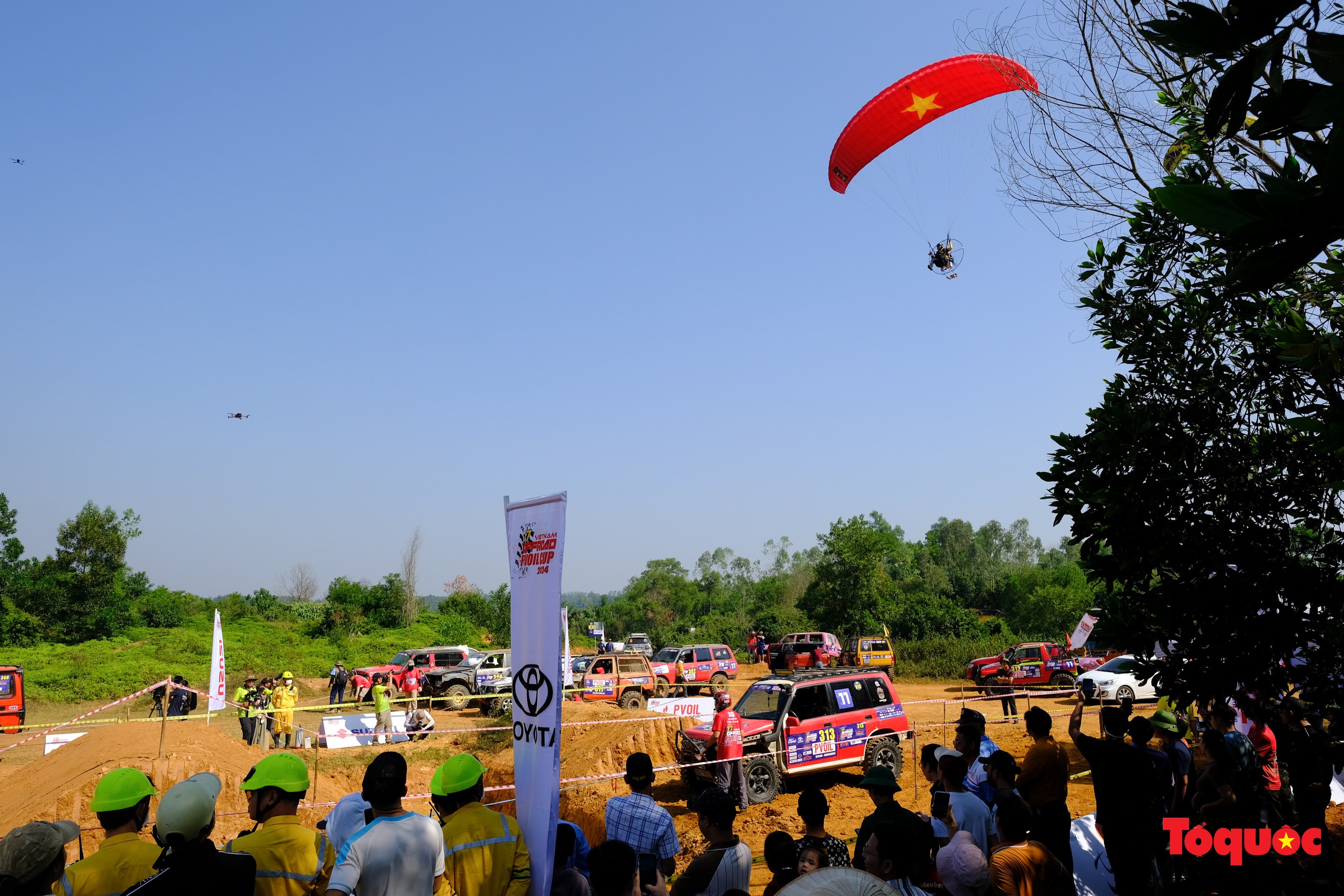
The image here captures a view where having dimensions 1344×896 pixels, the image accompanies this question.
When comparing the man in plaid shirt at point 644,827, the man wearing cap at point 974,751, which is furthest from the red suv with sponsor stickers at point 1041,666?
the man in plaid shirt at point 644,827

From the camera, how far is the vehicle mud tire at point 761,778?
41.6ft

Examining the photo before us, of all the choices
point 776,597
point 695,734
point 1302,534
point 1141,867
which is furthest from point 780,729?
point 776,597

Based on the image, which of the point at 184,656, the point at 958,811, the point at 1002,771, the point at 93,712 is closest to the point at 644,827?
the point at 958,811

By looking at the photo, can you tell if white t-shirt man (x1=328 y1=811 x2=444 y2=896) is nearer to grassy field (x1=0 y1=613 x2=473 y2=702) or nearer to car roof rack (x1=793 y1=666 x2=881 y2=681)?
car roof rack (x1=793 y1=666 x2=881 y2=681)

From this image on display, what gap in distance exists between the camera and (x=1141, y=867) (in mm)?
5949

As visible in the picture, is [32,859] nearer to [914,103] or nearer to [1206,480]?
[1206,480]

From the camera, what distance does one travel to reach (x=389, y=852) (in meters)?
3.50

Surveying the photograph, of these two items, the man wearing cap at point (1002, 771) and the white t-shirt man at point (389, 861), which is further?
the man wearing cap at point (1002, 771)

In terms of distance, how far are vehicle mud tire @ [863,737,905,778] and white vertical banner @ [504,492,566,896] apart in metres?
10.6

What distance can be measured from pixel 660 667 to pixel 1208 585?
25617 mm

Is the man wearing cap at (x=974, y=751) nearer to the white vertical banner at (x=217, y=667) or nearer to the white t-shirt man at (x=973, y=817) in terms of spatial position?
the white t-shirt man at (x=973, y=817)

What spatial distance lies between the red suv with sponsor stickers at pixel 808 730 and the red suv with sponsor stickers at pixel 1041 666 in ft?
49.8

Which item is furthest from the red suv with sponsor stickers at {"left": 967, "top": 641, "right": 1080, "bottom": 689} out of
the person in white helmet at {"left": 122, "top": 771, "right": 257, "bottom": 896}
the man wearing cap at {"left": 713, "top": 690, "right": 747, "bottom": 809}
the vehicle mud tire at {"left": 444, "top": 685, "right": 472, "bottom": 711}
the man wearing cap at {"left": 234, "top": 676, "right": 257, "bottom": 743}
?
the person in white helmet at {"left": 122, "top": 771, "right": 257, "bottom": 896}

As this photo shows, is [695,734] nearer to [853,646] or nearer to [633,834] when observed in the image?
[633,834]
